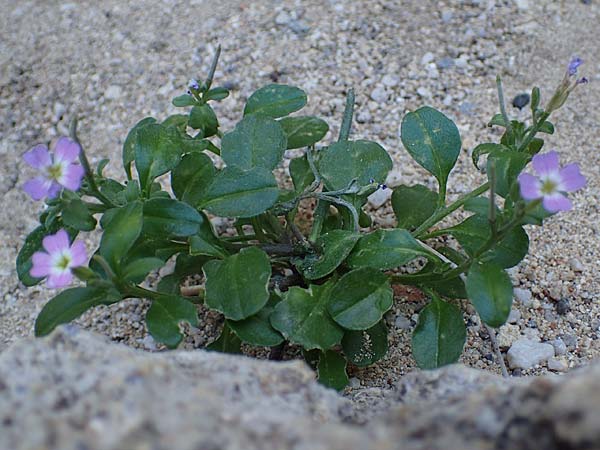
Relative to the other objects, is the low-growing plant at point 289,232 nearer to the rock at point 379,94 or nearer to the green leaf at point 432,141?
the green leaf at point 432,141

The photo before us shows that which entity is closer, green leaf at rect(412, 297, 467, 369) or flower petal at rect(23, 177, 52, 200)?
flower petal at rect(23, 177, 52, 200)

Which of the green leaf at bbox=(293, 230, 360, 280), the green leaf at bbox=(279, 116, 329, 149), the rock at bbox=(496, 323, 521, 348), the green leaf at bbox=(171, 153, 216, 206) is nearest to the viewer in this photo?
the green leaf at bbox=(293, 230, 360, 280)

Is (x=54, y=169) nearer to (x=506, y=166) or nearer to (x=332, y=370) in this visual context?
(x=332, y=370)

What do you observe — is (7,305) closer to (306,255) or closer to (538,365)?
(306,255)

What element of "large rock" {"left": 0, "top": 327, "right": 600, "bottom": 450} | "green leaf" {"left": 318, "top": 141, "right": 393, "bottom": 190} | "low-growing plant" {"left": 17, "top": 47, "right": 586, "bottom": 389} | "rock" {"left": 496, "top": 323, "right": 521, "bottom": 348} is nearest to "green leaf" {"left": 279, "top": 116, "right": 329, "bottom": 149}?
"low-growing plant" {"left": 17, "top": 47, "right": 586, "bottom": 389}

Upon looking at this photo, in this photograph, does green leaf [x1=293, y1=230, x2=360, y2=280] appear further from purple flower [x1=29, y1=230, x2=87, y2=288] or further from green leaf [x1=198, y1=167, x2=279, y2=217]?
purple flower [x1=29, y1=230, x2=87, y2=288]

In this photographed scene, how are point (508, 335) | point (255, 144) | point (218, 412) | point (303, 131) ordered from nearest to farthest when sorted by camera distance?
1. point (218, 412)
2. point (255, 144)
3. point (508, 335)
4. point (303, 131)

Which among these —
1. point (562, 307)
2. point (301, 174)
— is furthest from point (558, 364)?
point (301, 174)
